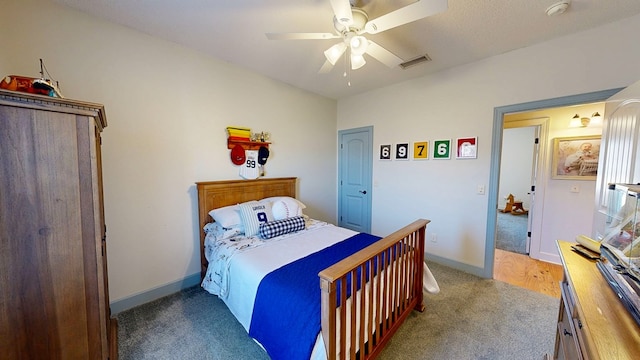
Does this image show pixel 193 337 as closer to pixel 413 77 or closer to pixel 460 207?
pixel 460 207

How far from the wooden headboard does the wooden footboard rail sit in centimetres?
176

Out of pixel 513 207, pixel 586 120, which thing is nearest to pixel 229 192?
pixel 586 120

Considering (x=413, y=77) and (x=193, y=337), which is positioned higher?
(x=413, y=77)

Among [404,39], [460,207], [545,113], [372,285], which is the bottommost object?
[372,285]

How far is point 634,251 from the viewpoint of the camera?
0.91m

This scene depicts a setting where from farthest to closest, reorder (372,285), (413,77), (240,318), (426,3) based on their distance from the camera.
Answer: (413,77) < (240,318) < (372,285) < (426,3)

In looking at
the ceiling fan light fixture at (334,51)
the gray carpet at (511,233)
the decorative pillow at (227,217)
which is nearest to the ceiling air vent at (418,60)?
the ceiling fan light fixture at (334,51)

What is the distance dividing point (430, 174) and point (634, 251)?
86.0 inches

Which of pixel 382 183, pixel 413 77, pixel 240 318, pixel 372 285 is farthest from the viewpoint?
pixel 382 183

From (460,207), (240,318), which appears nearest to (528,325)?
(460,207)

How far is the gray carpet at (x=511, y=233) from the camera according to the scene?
3.69 metres

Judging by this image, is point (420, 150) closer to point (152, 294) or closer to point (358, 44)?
point (358, 44)

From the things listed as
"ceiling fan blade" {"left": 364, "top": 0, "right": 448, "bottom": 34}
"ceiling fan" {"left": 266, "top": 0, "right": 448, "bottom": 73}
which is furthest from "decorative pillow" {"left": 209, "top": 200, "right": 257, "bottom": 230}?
"ceiling fan blade" {"left": 364, "top": 0, "right": 448, "bottom": 34}

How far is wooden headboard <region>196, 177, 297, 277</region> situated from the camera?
244cm
